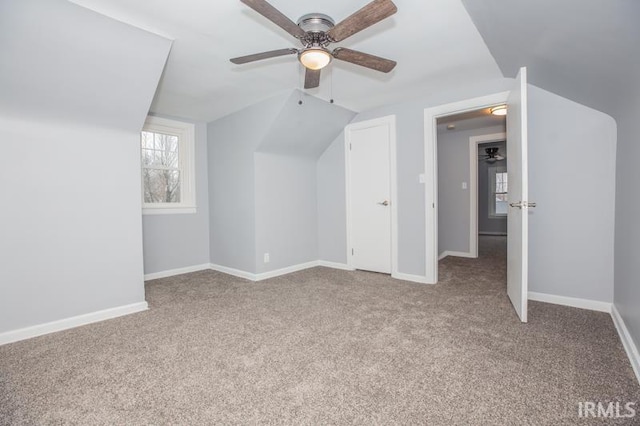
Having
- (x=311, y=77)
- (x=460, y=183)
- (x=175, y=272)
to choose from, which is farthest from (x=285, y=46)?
(x=460, y=183)

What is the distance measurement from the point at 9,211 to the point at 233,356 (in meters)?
1.96


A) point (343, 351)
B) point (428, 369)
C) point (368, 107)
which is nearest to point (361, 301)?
point (343, 351)

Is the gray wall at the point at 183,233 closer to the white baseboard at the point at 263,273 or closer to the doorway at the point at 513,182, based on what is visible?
the white baseboard at the point at 263,273

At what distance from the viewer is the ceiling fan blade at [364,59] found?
2.03 meters

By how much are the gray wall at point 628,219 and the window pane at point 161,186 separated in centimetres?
461

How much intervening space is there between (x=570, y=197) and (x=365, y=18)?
8.01 ft

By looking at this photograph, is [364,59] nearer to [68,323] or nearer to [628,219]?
[628,219]

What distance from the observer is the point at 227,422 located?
1.35 meters

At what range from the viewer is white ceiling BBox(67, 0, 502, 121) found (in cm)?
191

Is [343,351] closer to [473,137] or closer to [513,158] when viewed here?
[513,158]

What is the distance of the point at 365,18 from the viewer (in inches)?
65.4

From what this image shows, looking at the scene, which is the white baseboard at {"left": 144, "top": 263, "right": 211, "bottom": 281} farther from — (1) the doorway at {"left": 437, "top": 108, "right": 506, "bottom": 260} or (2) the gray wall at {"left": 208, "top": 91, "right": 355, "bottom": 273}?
(1) the doorway at {"left": 437, "top": 108, "right": 506, "bottom": 260}

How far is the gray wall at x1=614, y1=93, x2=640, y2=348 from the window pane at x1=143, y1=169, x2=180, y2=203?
4609mm

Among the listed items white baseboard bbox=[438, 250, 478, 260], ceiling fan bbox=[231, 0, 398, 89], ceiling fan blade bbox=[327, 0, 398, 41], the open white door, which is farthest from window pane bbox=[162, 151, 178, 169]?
white baseboard bbox=[438, 250, 478, 260]
